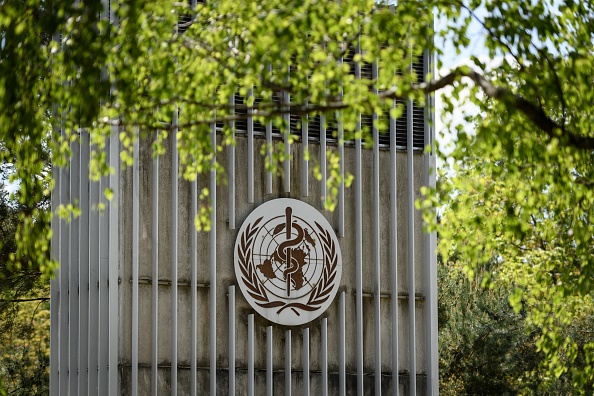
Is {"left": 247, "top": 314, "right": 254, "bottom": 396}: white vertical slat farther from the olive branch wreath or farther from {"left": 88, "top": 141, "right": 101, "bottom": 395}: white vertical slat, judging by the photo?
{"left": 88, "top": 141, "right": 101, "bottom": 395}: white vertical slat

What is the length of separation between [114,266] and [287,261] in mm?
2054

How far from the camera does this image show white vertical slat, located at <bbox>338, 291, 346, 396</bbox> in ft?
48.9

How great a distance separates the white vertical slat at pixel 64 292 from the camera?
1516 cm

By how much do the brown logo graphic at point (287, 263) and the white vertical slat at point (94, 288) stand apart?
160 cm

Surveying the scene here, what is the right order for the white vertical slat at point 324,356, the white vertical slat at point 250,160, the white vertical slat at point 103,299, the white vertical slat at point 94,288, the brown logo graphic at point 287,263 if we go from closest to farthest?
the white vertical slat at point 103,299
the white vertical slat at point 94,288
the brown logo graphic at point 287,263
the white vertical slat at point 250,160
the white vertical slat at point 324,356

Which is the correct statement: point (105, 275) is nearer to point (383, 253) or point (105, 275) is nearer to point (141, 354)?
point (141, 354)

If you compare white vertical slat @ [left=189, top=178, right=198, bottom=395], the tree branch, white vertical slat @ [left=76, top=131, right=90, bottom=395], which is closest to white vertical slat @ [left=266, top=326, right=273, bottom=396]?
white vertical slat @ [left=189, top=178, right=198, bottom=395]

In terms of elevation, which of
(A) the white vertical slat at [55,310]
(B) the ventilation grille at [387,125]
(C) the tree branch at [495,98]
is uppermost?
(B) the ventilation grille at [387,125]

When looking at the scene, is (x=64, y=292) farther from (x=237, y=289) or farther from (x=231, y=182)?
(x=231, y=182)

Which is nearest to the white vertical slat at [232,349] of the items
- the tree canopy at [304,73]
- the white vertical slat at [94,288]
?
the white vertical slat at [94,288]

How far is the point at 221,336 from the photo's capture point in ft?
47.3

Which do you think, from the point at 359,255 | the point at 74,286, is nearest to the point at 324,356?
the point at 359,255

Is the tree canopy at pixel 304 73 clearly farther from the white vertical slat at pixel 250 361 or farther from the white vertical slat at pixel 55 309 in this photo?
the white vertical slat at pixel 55 309

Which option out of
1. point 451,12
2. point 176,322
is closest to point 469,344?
point 176,322
